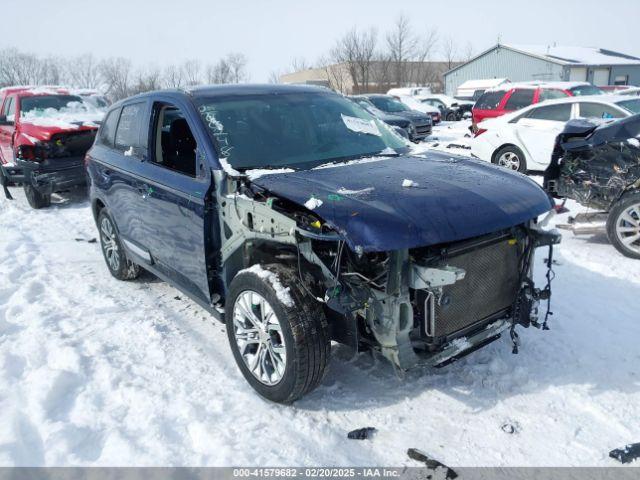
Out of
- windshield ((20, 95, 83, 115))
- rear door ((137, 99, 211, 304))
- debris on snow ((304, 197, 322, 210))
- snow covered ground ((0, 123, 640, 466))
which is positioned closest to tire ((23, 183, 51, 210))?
windshield ((20, 95, 83, 115))

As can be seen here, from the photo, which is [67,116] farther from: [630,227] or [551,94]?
[551,94]

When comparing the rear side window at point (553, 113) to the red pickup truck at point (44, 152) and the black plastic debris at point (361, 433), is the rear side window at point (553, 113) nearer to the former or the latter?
the red pickup truck at point (44, 152)

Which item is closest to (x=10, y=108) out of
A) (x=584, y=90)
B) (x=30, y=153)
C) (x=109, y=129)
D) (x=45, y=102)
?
(x=45, y=102)

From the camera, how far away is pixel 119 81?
2287 inches

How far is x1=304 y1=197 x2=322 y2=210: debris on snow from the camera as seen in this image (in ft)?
9.05

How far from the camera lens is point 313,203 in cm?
278

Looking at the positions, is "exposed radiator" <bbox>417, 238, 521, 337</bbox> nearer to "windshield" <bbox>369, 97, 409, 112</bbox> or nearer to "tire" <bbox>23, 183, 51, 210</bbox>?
"tire" <bbox>23, 183, 51, 210</bbox>

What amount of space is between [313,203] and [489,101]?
12.9 m

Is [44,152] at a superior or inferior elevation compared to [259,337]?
superior

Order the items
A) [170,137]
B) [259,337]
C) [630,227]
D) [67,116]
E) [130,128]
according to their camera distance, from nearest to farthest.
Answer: [259,337], [170,137], [130,128], [630,227], [67,116]

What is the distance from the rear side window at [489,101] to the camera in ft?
45.9

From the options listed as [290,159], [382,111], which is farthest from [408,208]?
[382,111]

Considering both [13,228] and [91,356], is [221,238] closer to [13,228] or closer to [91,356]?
[91,356]

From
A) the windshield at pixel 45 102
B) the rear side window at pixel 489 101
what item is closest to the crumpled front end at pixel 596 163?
the rear side window at pixel 489 101
